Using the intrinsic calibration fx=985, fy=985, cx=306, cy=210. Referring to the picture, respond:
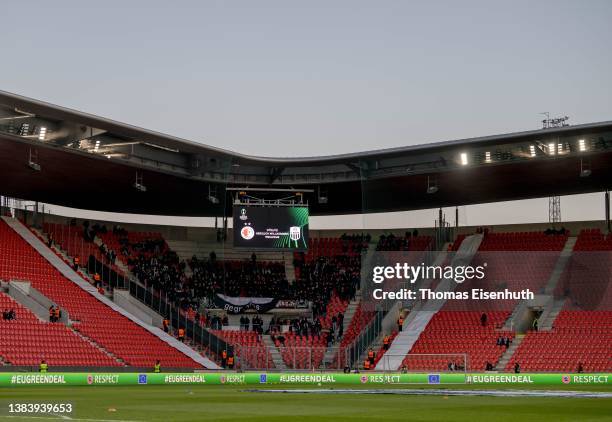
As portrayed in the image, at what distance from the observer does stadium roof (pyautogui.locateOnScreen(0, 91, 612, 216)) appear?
152 ft

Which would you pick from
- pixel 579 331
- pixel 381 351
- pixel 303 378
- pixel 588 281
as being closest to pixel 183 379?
pixel 303 378

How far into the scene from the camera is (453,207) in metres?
62.0

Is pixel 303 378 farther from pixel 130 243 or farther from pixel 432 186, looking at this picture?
pixel 130 243

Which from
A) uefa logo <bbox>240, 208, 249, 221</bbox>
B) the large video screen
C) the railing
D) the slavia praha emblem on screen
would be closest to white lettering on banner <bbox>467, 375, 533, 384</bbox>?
the large video screen

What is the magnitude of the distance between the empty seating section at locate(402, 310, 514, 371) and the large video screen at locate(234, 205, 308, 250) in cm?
811

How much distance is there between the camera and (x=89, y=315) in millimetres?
50406

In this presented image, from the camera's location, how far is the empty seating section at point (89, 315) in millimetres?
48875

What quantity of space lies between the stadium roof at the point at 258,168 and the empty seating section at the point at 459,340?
7.49m

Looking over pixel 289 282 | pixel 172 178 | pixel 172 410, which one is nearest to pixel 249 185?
pixel 172 178

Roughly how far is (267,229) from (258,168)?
5.26 m

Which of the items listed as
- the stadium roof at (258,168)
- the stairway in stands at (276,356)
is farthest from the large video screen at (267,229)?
the stairway in stands at (276,356)

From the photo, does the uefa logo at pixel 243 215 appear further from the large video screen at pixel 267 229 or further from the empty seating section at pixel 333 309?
the empty seating section at pixel 333 309

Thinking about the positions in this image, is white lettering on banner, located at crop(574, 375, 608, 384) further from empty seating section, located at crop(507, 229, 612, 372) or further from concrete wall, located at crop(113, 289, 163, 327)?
concrete wall, located at crop(113, 289, 163, 327)

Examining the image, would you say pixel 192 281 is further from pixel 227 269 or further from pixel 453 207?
pixel 453 207
